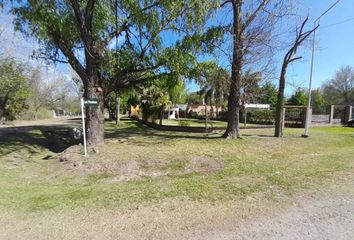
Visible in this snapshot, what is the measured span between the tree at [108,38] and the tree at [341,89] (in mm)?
62128

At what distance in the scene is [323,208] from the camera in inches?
187

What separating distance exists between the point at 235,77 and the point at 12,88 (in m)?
25.6

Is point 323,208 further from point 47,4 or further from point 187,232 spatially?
point 47,4

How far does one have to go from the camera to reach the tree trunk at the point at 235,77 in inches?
514

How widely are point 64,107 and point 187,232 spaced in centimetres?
7391

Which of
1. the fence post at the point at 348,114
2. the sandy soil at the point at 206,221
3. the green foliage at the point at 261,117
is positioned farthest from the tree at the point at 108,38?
the fence post at the point at 348,114

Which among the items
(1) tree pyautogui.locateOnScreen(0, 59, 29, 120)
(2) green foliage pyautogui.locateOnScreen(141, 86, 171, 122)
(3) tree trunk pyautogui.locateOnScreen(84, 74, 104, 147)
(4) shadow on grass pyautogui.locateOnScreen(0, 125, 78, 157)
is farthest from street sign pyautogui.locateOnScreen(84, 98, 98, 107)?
(1) tree pyautogui.locateOnScreen(0, 59, 29, 120)

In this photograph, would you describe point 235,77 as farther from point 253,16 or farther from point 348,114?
point 348,114

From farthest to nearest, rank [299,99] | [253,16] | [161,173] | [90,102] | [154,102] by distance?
[299,99]
[154,102]
[253,16]
[90,102]
[161,173]

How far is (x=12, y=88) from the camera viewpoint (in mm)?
29344

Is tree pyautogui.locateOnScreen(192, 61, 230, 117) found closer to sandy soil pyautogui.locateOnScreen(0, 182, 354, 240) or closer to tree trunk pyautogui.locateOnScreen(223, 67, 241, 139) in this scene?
tree trunk pyautogui.locateOnScreen(223, 67, 241, 139)

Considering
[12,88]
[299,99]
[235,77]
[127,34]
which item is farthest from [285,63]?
[299,99]

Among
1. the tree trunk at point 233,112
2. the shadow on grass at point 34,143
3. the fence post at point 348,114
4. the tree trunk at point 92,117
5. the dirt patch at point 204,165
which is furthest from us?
the fence post at point 348,114

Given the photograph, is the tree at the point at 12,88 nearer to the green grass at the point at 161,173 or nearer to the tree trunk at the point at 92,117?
the green grass at the point at 161,173
